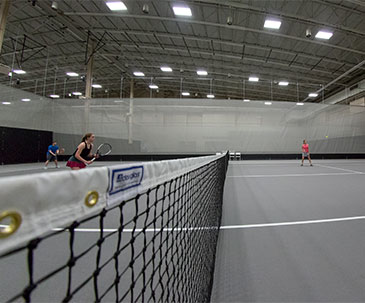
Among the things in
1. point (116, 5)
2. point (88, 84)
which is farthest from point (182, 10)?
point (88, 84)

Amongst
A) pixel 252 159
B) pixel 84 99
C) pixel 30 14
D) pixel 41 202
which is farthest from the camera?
pixel 252 159

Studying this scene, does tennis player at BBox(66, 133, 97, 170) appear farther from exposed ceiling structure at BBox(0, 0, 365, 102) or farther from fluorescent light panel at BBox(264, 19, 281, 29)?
fluorescent light panel at BBox(264, 19, 281, 29)

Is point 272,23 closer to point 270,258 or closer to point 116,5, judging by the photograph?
point 116,5

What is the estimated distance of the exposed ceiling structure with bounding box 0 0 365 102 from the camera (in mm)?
7766

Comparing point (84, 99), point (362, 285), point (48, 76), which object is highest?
point (48, 76)

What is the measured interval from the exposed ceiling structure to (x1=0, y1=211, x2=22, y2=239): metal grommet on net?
8.43m

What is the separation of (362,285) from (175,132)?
1067 cm

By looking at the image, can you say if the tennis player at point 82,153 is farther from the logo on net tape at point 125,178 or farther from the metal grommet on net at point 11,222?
the metal grommet on net at point 11,222

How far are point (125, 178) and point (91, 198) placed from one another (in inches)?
5.4

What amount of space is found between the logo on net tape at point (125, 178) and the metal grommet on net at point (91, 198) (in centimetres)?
5

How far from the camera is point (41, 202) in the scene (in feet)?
0.94

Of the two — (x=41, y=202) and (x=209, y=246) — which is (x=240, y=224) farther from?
(x=41, y=202)

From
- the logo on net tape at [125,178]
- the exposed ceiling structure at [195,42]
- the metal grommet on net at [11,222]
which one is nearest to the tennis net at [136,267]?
the logo on net tape at [125,178]

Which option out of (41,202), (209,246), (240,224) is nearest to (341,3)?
(240,224)
